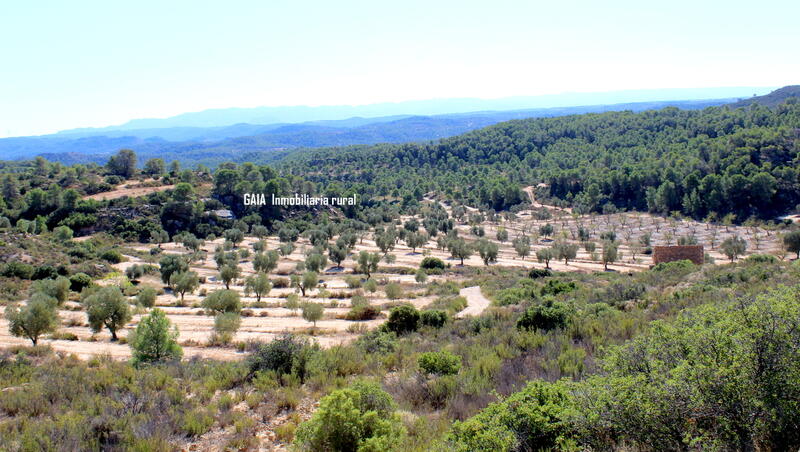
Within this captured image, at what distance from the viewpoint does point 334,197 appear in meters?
96.4

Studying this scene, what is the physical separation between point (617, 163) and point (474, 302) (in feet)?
311

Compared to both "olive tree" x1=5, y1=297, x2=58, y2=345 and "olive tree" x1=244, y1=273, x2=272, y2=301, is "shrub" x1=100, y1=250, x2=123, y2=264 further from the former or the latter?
"olive tree" x1=5, y1=297, x2=58, y2=345

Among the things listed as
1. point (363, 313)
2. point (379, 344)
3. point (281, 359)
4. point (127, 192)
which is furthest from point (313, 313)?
point (127, 192)

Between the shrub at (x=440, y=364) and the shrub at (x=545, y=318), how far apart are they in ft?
12.8

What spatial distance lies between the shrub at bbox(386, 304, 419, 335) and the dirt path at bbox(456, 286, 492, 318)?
3.87m

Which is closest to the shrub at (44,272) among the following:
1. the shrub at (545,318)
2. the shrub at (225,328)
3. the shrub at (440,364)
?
the shrub at (225,328)

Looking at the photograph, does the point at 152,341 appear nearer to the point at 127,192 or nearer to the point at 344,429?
the point at 344,429

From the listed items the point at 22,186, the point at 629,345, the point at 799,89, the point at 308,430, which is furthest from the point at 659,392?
the point at 799,89

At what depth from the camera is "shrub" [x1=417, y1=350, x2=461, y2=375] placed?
388 inches

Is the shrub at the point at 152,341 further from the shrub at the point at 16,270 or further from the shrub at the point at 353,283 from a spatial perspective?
the shrub at the point at 16,270

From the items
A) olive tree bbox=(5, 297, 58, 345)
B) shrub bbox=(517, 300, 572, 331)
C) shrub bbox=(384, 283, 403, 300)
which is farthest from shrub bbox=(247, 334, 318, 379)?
shrub bbox=(384, 283, 403, 300)

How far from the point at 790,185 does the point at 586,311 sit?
84.8 meters

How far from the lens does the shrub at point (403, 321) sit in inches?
704

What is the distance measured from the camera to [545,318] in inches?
533
